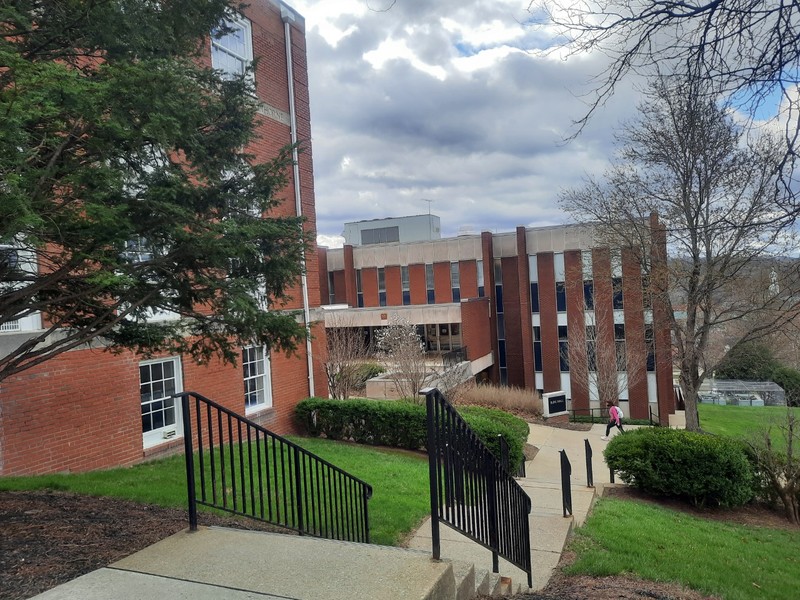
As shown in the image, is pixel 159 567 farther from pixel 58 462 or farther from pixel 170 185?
pixel 58 462

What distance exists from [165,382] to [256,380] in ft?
9.91

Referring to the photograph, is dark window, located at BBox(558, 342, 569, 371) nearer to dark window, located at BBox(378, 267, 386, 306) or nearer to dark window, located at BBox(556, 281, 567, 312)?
dark window, located at BBox(556, 281, 567, 312)

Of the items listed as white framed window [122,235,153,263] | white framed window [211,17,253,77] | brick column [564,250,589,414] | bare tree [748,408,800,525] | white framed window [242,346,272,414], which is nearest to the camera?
white framed window [122,235,153,263]

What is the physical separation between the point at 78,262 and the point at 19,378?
5.20 m

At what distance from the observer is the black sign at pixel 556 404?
24.6 metres

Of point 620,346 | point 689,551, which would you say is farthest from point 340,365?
point 620,346

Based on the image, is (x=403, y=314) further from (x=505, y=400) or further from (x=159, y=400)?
(x=159, y=400)

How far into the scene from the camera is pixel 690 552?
6430 millimetres

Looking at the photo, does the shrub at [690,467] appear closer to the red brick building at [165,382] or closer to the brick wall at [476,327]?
the red brick building at [165,382]

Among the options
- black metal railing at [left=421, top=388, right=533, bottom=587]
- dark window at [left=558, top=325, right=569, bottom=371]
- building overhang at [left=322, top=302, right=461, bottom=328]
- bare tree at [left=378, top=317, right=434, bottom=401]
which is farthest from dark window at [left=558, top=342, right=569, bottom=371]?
black metal railing at [left=421, top=388, right=533, bottom=587]

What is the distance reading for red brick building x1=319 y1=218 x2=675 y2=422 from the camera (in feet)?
96.7

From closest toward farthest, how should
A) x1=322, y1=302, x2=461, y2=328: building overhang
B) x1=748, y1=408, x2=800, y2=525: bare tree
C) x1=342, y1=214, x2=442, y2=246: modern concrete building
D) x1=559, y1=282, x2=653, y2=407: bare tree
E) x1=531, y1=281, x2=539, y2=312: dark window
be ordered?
1. x1=748, y1=408, x2=800, y2=525: bare tree
2. x1=559, y1=282, x2=653, y2=407: bare tree
3. x1=322, y1=302, x2=461, y2=328: building overhang
4. x1=531, y1=281, x2=539, y2=312: dark window
5. x1=342, y1=214, x2=442, y2=246: modern concrete building

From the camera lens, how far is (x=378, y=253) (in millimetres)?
40469

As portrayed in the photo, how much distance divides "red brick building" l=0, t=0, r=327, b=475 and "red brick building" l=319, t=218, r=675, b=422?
48.4ft
